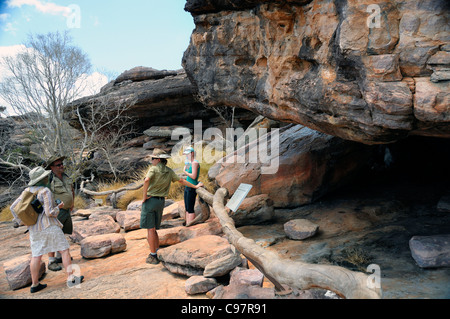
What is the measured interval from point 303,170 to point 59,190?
472 centimetres

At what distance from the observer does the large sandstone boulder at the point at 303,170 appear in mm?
6957

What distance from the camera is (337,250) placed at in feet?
15.6

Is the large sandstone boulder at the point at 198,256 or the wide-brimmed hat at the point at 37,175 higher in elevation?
the wide-brimmed hat at the point at 37,175

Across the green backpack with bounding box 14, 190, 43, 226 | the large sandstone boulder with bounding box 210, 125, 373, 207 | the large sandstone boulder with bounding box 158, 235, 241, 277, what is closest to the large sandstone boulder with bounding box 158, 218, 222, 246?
the large sandstone boulder with bounding box 158, 235, 241, 277

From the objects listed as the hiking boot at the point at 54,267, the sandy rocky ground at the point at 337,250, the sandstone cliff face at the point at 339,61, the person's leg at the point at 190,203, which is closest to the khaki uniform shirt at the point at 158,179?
the sandy rocky ground at the point at 337,250

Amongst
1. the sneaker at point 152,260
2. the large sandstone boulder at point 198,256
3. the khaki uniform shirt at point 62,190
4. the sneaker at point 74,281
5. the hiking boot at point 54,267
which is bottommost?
the hiking boot at point 54,267

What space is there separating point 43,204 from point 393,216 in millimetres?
5667

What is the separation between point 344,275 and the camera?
2852 mm

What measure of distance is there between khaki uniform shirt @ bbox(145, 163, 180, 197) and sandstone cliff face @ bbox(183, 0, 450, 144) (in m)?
2.12

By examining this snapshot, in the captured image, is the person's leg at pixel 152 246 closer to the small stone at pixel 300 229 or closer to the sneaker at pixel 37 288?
the sneaker at pixel 37 288

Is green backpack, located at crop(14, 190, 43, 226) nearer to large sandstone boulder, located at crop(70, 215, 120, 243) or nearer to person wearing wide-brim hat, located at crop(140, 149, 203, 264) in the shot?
person wearing wide-brim hat, located at crop(140, 149, 203, 264)

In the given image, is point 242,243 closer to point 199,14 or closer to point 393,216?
point 393,216

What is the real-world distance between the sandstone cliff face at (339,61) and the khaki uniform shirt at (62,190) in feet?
11.1
